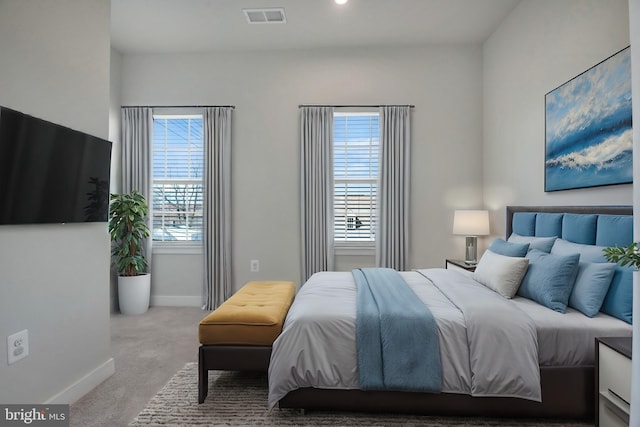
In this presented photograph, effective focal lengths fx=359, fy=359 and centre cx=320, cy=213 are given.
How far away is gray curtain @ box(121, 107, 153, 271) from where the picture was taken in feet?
14.4

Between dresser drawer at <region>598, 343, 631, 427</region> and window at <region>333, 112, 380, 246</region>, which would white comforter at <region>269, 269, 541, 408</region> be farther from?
window at <region>333, 112, 380, 246</region>

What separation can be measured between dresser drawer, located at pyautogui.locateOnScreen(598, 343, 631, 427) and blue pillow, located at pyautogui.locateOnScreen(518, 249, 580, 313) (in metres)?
0.36

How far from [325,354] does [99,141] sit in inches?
80.5

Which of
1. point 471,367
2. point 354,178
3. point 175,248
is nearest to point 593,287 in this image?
point 471,367

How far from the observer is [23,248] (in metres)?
1.90

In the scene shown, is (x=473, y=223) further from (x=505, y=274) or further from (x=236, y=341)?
(x=236, y=341)

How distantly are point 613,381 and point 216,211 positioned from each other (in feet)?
12.5

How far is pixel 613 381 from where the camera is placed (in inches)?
67.2

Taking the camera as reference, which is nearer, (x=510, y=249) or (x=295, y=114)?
(x=510, y=249)

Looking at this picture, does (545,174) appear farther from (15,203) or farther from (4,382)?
(4,382)

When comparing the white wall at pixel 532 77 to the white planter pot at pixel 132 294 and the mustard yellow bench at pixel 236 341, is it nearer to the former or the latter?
the mustard yellow bench at pixel 236 341

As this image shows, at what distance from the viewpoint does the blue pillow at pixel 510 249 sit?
2652 mm

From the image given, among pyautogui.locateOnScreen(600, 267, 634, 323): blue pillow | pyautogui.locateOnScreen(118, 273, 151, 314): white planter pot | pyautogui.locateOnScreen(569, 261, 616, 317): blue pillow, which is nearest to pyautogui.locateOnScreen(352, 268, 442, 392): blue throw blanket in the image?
pyautogui.locateOnScreen(569, 261, 616, 317): blue pillow

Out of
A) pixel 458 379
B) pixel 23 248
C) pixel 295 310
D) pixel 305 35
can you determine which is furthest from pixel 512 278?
pixel 305 35
